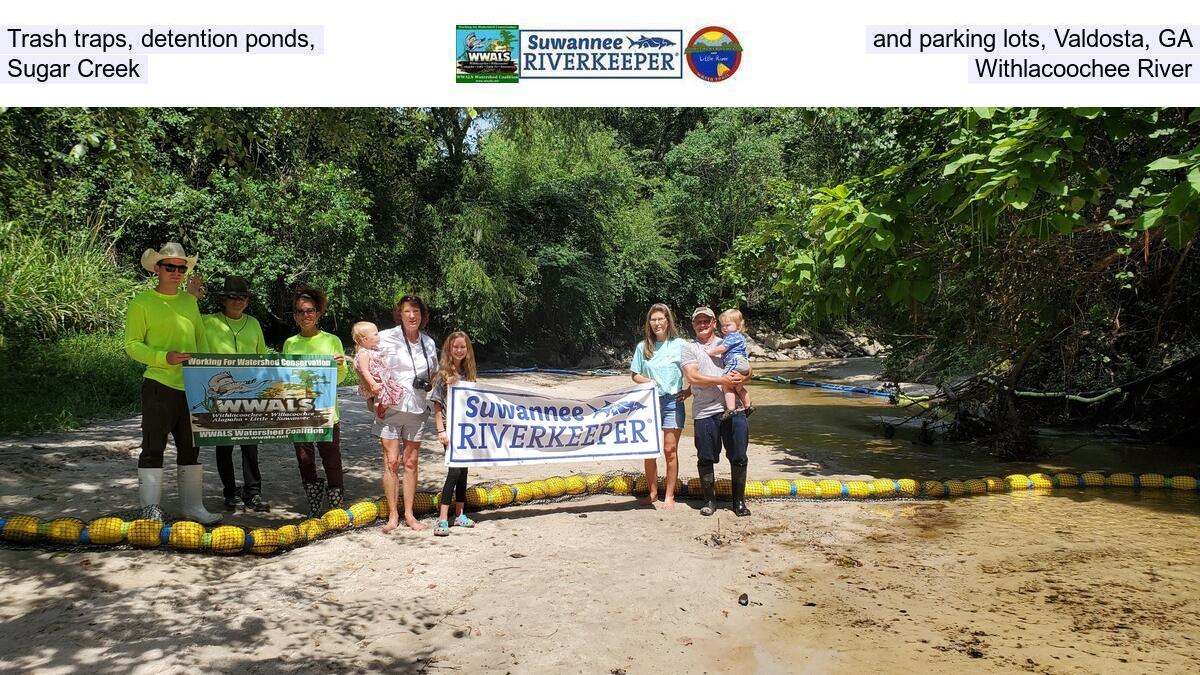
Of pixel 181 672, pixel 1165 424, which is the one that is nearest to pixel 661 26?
pixel 181 672

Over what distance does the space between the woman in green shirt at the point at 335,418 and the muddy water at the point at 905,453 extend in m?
6.07

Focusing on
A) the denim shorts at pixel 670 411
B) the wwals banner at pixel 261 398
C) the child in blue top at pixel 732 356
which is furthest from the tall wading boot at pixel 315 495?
the child in blue top at pixel 732 356

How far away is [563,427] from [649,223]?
27423 millimetres

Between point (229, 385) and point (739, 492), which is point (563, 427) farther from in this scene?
point (229, 385)

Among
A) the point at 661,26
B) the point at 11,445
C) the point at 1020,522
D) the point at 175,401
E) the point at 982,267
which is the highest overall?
the point at 661,26

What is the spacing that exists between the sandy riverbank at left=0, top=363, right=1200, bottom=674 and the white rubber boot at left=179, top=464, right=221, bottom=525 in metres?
0.46

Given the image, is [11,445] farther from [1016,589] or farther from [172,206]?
[172,206]

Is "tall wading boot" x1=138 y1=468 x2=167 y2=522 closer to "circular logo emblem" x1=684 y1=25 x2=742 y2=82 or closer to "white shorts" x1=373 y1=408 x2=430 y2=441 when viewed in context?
"white shorts" x1=373 y1=408 x2=430 y2=441

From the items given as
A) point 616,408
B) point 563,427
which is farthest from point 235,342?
point 616,408

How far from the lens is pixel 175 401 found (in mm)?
6367

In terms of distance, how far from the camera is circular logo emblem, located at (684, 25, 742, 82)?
7.04 metres

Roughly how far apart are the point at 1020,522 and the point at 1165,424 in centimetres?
723

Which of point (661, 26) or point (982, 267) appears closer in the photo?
point (661, 26)

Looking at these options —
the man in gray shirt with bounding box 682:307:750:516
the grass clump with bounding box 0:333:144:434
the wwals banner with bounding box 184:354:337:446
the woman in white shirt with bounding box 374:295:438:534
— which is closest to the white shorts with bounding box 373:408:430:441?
the woman in white shirt with bounding box 374:295:438:534
